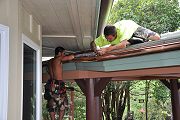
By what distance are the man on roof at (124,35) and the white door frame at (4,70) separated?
1.81 m

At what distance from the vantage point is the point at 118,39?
171 inches

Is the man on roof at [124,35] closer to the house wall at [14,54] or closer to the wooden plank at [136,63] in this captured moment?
the wooden plank at [136,63]

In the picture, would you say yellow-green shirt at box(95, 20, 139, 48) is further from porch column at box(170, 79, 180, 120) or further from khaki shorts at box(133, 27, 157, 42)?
porch column at box(170, 79, 180, 120)

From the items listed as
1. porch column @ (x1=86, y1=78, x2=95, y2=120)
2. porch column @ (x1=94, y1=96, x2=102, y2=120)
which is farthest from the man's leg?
porch column @ (x1=94, y1=96, x2=102, y2=120)

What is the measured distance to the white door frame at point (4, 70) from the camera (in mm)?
2824

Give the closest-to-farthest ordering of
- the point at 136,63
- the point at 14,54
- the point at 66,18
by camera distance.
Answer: the point at 14,54, the point at 136,63, the point at 66,18

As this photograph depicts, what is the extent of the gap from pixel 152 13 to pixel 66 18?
30.6 ft

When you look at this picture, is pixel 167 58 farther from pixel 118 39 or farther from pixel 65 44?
pixel 65 44

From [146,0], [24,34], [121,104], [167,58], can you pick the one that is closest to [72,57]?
[24,34]

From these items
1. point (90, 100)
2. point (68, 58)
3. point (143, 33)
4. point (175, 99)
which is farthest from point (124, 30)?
point (175, 99)

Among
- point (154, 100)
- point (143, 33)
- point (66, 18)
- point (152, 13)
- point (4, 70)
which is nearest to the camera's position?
point (4, 70)

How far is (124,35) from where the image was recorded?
430cm

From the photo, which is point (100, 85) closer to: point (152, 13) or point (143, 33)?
point (143, 33)

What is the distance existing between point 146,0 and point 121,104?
5.29m
